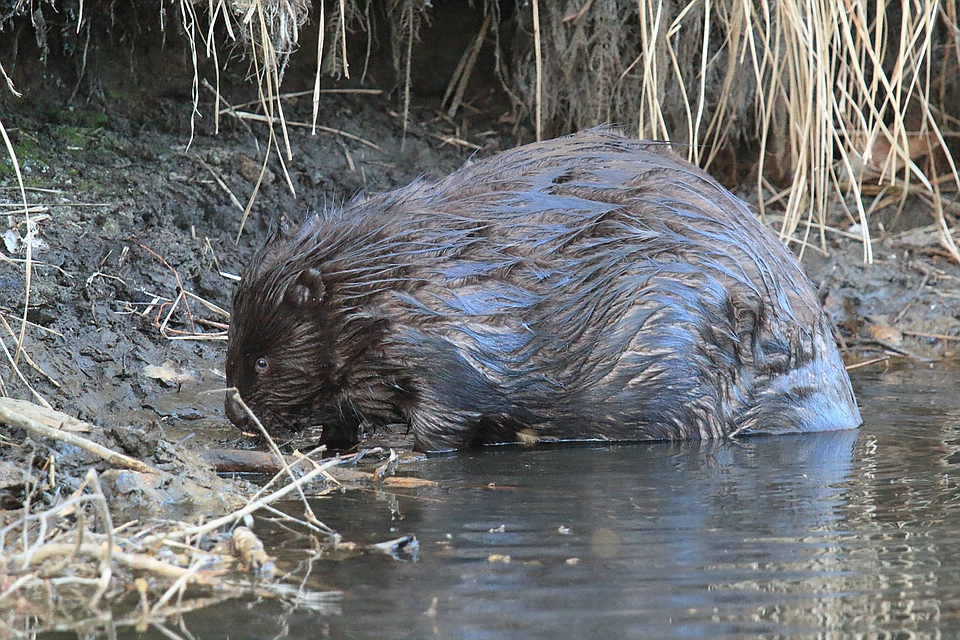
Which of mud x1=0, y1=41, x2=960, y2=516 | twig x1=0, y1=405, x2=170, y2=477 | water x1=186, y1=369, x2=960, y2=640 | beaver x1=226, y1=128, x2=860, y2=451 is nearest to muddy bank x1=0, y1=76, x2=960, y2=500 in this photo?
mud x1=0, y1=41, x2=960, y2=516

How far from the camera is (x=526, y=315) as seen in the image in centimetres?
392

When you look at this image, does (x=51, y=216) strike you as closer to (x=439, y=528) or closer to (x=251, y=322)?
(x=251, y=322)

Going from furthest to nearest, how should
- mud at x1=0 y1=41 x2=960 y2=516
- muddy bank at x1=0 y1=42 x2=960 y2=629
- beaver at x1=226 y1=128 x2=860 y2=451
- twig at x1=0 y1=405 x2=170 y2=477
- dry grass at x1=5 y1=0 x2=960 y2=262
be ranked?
dry grass at x1=5 y1=0 x2=960 y2=262 < mud at x1=0 y1=41 x2=960 y2=516 < beaver at x1=226 y1=128 x2=860 y2=451 < muddy bank at x1=0 y1=42 x2=960 y2=629 < twig at x1=0 y1=405 x2=170 y2=477

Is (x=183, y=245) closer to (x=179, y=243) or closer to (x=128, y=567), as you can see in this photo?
(x=179, y=243)

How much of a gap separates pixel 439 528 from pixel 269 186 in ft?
10.1

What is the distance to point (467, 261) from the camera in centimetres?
393

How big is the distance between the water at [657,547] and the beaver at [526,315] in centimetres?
16

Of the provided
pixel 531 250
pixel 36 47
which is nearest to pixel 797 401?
pixel 531 250

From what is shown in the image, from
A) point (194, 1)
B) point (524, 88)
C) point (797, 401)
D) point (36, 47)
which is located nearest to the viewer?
point (797, 401)

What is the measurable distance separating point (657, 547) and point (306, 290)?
1.67m

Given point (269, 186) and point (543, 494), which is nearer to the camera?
point (543, 494)

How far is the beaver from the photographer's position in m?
3.90

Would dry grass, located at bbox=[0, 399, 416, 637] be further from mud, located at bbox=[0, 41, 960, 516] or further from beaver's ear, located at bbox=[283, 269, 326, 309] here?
beaver's ear, located at bbox=[283, 269, 326, 309]

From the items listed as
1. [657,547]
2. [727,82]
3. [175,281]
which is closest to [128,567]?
[657,547]
